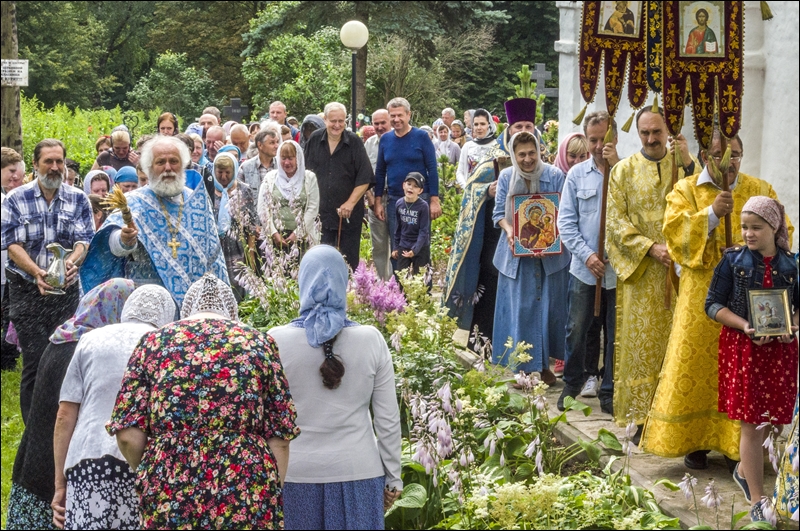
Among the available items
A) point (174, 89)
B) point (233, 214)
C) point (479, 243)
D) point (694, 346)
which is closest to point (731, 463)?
point (694, 346)

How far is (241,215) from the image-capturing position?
10516 millimetres

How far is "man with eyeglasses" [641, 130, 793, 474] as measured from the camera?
644 centimetres

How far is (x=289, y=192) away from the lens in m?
10.8

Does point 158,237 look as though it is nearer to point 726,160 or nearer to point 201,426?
point 201,426

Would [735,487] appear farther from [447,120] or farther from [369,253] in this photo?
[447,120]

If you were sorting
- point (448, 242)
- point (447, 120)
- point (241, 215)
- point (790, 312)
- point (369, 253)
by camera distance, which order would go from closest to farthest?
point (790, 312), point (241, 215), point (369, 253), point (448, 242), point (447, 120)

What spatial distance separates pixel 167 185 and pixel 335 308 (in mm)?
2807

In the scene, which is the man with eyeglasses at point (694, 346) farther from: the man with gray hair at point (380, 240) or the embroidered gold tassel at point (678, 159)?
the man with gray hair at point (380, 240)

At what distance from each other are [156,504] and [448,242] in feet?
37.2

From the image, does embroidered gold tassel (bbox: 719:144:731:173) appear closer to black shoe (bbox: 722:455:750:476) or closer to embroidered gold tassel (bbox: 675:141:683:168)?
embroidered gold tassel (bbox: 675:141:683:168)

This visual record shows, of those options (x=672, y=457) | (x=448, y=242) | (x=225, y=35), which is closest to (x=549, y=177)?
(x=672, y=457)

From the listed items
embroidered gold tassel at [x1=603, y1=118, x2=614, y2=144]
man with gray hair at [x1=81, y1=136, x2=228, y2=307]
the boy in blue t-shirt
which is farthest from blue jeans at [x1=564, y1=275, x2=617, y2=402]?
the boy in blue t-shirt

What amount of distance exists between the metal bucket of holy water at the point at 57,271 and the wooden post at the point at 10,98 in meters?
4.39

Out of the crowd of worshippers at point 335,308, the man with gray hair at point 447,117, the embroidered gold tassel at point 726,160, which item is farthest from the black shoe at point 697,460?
the man with gray hair at point 447,117
